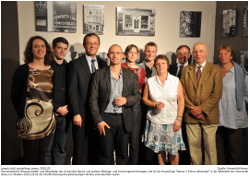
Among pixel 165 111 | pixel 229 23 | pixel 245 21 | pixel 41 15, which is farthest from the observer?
pixel 229 23

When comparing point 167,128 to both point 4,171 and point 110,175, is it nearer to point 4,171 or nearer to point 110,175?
point 110,175

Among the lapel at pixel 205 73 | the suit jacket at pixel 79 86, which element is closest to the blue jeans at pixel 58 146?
the suit jacket at pixel 79 86

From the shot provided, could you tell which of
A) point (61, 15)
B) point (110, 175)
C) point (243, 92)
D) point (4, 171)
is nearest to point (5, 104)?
point (4, 171)

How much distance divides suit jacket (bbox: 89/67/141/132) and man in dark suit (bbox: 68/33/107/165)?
0.17m

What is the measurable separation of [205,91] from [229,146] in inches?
35.1

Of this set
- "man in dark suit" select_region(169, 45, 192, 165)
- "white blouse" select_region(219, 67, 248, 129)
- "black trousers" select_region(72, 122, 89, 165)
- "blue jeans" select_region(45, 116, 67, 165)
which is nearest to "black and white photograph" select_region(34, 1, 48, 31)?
"blue jeans" select_region(45, 116, 67, 165)

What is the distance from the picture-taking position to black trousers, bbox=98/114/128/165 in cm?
244

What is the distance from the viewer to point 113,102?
243cm

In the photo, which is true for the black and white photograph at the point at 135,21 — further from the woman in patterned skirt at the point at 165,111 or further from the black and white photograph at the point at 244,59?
the black and white photograph at the point at 244,59

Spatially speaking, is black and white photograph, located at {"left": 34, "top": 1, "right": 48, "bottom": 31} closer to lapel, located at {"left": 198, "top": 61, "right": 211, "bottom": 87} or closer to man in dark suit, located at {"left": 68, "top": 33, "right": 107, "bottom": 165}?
man in dark suit, located at {"left": 68, "top": 33, "right": 107, "bottom": 165}

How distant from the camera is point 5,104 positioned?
9.37 ft

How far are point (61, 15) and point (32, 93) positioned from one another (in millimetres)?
1170

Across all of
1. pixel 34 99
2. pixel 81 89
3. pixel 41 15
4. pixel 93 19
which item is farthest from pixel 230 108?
pixel 41 15

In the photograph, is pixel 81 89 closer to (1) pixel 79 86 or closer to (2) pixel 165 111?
(1) pixel 79 86
